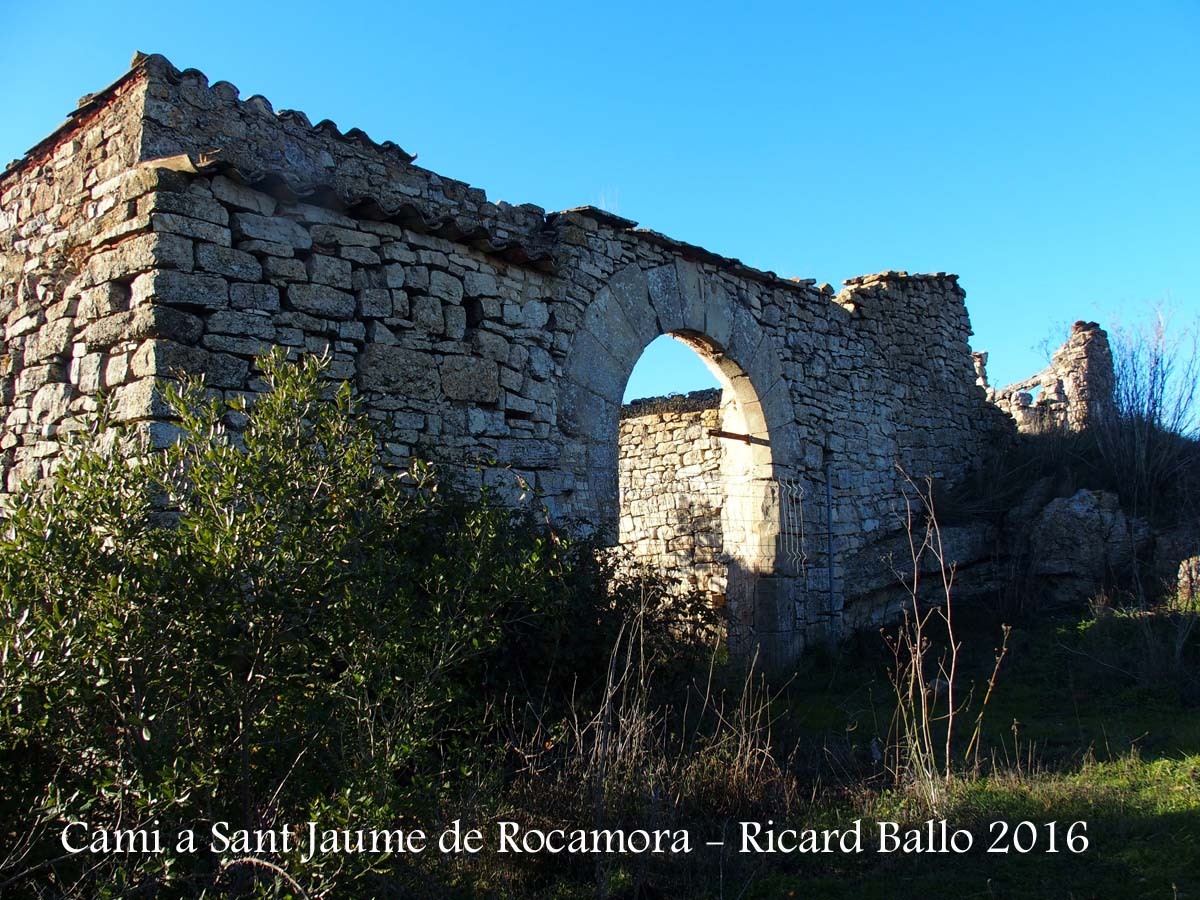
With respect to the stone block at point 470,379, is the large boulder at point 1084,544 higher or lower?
lower

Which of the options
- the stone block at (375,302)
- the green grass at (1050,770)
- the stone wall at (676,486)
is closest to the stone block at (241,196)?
the stone block at (375,302)

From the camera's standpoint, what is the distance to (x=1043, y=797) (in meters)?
4.13

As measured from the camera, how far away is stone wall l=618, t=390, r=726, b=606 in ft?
30.6

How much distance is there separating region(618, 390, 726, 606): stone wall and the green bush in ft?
20.5

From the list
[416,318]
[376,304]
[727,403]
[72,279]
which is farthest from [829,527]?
[72,279]

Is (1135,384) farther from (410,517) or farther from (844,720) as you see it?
(410,517)

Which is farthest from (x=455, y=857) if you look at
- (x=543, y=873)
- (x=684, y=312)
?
(x=684, y=312)

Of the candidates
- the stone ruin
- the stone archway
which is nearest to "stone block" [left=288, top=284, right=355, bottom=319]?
the stone ruin

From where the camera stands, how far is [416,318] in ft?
17.2

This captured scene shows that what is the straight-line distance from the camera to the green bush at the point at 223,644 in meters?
2.54

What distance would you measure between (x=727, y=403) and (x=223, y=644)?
6012mm

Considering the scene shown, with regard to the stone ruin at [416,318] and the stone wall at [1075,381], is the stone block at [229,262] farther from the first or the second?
the stone wall at [1075,381]

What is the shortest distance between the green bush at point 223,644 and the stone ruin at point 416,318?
0.54 meters

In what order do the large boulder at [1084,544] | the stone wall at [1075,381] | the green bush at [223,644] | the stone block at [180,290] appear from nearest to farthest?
the green bush at [223,644] → the stone block at [180,290] → the large boulder at [1084,544] → the stone wall at [1075,381]
